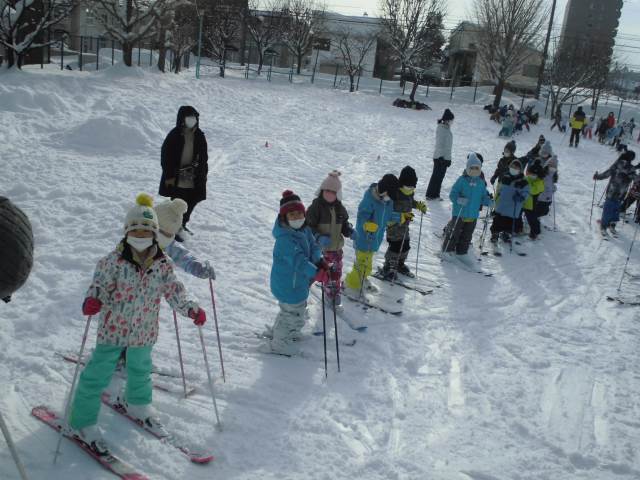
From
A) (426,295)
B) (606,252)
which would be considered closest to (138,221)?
(426,295)

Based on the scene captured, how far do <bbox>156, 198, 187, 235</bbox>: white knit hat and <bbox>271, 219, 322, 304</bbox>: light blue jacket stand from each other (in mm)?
758

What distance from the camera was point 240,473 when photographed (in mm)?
3275

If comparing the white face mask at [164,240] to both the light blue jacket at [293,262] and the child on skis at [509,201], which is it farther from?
the child on skis at [509,201]

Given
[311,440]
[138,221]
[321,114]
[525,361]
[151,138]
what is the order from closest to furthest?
[138,221]
[311,440]
[525,361]
[151,138]
[321,114]

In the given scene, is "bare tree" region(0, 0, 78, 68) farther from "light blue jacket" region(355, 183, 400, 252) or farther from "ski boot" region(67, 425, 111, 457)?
"ski boot" region(67, 425, 111, 457)

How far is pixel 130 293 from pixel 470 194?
5314mm

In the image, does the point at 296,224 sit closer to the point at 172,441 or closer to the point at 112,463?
the point at 172,441

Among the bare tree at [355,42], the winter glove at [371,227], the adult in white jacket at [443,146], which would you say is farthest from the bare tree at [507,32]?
the winter glove at [371,227]

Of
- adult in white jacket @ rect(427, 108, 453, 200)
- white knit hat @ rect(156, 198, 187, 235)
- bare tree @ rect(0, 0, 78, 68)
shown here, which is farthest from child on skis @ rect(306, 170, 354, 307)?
bare tree @ rect(0, 0, 78, 68)

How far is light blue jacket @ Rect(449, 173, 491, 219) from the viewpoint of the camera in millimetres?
7434

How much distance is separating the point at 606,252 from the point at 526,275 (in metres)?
2.23

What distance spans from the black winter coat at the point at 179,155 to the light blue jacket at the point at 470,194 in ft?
10.6

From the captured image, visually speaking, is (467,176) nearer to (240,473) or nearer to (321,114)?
(240,473)

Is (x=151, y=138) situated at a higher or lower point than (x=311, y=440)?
higher
